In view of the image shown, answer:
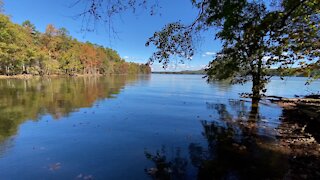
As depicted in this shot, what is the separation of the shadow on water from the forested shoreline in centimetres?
3770

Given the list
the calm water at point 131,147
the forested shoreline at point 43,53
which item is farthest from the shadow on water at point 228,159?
the forested shoreline at point 43,53

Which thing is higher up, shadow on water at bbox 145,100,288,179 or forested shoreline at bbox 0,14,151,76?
forested shoreline at bbox 0,14,151,76

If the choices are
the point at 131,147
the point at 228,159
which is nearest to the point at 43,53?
the point at 131,147

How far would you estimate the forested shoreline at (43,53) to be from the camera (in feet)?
236

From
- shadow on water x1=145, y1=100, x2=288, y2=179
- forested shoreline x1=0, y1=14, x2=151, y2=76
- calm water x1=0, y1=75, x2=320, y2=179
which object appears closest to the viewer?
shadow on water x1=145, y1=100, x2=288, y2=179

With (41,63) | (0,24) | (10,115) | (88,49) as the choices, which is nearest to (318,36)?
(10,115)

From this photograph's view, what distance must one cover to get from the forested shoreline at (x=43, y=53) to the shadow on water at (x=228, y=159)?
37.7 meters

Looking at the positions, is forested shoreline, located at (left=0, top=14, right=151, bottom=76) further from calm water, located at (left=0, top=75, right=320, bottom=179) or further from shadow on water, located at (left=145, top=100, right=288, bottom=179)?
shadow on water, located at (left=145, top=100, right=288, bottom=179)

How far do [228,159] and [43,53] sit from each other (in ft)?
287

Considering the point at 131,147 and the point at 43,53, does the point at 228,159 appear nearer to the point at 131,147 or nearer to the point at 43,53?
the point at 131,147

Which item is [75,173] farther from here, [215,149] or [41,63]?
[41,63]

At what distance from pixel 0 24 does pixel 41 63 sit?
22.5m

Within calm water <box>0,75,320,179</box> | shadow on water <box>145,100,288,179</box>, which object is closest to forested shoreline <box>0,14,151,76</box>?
calm water <box>0,75,320,179</box>

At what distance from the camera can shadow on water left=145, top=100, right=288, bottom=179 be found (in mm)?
8031
